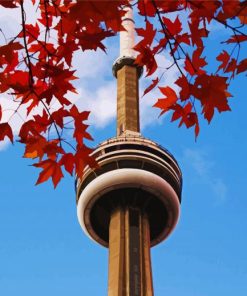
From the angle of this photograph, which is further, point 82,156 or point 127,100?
point 127,100

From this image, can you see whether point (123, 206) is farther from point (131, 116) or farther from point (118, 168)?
point (131, 116)

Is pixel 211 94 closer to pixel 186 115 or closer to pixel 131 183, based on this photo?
pixel 186 115

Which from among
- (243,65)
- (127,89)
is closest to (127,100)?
(127,89)

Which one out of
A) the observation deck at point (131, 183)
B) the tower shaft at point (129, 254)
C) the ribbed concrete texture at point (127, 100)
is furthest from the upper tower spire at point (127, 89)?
the tower shaft at point (129, 254)

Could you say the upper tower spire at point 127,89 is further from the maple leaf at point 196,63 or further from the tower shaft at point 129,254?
the maple leaf at point 196,63

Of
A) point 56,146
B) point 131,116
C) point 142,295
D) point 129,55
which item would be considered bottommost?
point 56,146

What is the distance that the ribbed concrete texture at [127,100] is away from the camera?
46.8m

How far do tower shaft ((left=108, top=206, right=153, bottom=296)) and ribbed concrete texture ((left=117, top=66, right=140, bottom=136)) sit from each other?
7.79 meters

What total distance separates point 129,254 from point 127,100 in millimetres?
15880

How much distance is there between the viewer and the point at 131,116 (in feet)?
156

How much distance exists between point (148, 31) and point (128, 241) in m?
34.3

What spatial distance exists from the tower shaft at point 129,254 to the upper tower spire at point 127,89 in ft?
23.8

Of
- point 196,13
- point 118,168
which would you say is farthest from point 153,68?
point 118,168

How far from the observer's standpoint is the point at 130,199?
42281 millimetres
